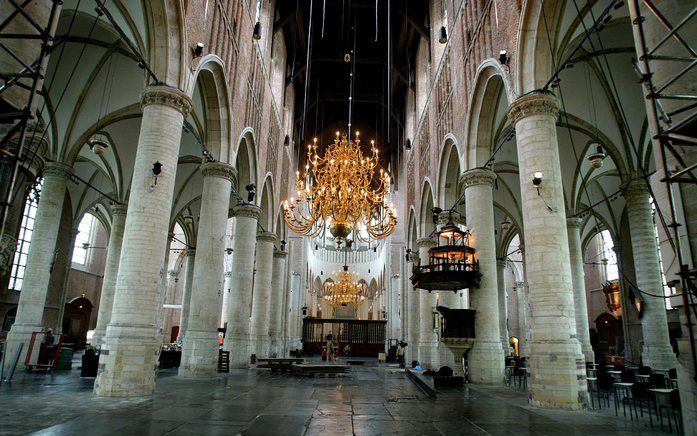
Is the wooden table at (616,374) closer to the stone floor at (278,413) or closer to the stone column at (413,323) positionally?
the stone floor at (278,413)

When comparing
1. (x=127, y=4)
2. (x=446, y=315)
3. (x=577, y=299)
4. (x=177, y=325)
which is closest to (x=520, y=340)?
(x=577, y=299)

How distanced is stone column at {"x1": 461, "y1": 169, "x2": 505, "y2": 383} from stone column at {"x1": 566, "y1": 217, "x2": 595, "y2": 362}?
4954 millimetres

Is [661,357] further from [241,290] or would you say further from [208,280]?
[241,290]

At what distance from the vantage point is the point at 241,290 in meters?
16.9

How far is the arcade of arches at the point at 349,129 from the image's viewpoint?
7957 millimetres

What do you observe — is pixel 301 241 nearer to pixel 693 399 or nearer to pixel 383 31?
pixel 383 31

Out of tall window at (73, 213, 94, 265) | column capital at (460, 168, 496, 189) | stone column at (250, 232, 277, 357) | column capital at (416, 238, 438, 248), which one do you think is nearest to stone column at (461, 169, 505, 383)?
column capital at (460, 168, 496, 189)

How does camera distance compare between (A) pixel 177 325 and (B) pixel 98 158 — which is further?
(A) pixel 177 325

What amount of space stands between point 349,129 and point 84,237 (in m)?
22.9

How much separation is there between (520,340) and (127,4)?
108ft

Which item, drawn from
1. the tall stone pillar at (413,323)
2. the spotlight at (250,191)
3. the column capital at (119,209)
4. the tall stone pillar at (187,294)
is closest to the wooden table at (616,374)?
the tall stone pillar at (413,323)

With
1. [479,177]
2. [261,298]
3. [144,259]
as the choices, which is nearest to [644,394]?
[479,177]

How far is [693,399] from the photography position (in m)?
4.71

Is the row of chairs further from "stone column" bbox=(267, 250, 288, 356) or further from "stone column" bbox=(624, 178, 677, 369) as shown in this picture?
"stone column" bbox=(267, 250, 288, 356)
